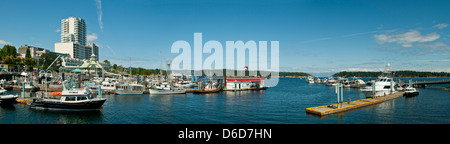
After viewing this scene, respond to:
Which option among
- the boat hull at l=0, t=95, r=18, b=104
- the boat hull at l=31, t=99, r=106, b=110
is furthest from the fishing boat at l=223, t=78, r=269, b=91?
the boat hull at l=0, t=95, r=18, b=104

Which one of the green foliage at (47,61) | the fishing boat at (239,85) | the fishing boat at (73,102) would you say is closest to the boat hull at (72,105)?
the fishing boat at (73,102)

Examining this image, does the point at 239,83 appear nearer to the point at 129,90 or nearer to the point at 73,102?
the point at 129,90

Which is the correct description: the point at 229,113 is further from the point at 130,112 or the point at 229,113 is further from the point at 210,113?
the point at 130,112

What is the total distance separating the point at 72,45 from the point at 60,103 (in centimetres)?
17151

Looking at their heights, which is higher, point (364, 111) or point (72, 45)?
point (72, 45)

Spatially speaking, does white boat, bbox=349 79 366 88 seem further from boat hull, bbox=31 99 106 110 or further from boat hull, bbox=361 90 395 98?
boat hull, bbox=31 99 106 110

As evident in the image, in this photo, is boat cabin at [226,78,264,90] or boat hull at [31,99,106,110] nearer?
boat hull at [31,99,106,110]

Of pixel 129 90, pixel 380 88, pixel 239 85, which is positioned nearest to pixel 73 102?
pixel 129 90

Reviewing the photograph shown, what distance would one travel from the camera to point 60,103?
31.6 m

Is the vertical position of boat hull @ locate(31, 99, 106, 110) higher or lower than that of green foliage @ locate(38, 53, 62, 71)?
lower
